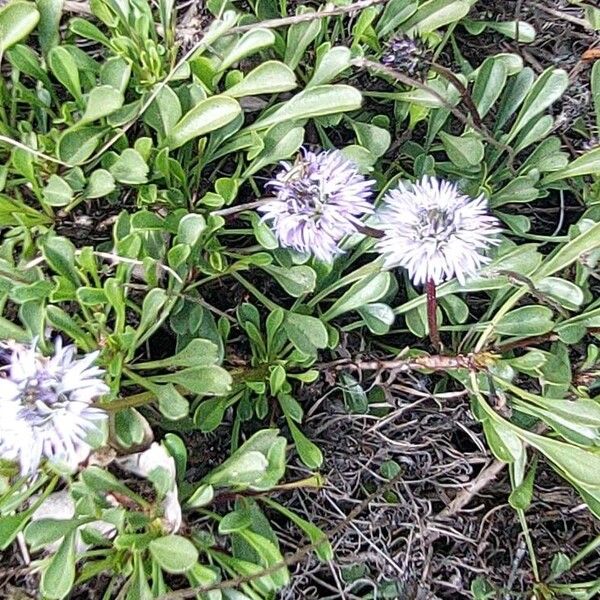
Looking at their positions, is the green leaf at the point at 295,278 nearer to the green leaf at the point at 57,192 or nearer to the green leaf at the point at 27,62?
the green leaf at the point at 57,192

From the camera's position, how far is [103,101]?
1.21 metres

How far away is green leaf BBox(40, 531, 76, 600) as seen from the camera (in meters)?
1.14

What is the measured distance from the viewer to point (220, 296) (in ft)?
4.66

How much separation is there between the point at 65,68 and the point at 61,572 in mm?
720

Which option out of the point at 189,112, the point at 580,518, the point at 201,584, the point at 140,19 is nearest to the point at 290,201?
the point at 189,112

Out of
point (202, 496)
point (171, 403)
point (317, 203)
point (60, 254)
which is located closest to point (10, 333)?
point (60, 254)

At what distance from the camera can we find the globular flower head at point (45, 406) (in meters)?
0.98

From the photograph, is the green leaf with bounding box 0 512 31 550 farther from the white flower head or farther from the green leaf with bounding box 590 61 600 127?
the green leaf with bounding box 590 61 600 127

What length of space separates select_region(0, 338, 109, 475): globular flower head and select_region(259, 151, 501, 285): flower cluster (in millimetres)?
330

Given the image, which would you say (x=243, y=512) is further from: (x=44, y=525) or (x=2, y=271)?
(x=2, y=271)

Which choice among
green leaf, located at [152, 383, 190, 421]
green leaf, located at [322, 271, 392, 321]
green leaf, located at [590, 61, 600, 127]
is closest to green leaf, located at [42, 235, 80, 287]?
green leaf, located at [152, 383, 190, 421]

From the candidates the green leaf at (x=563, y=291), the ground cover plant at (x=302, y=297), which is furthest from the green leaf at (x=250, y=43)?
the green leaf at (x=563, y=291)

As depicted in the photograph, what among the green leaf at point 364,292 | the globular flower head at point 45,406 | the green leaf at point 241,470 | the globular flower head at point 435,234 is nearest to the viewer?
the globular flower head at point 45,406

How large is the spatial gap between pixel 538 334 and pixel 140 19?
2.52 ft
